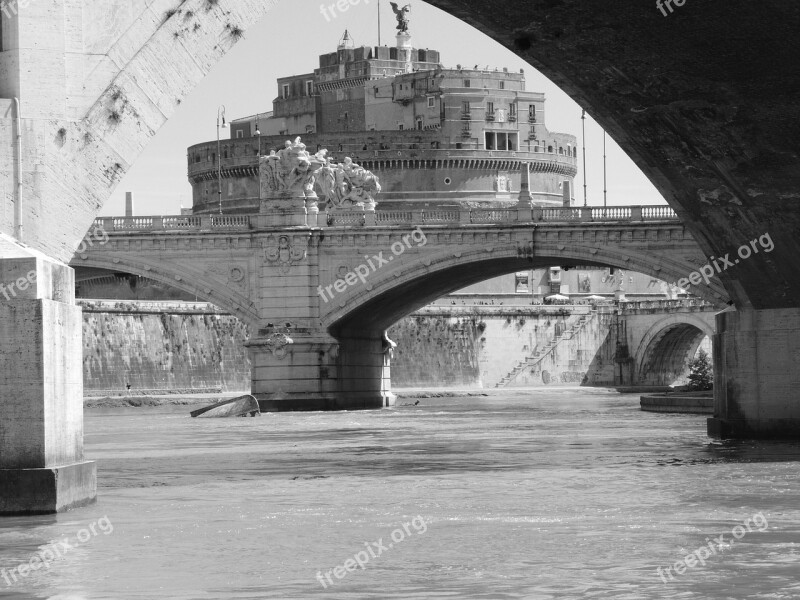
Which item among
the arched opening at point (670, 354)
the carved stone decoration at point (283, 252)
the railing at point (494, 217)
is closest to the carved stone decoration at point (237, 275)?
the carved stone decoration at point (283, 252)

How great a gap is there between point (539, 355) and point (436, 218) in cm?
4060

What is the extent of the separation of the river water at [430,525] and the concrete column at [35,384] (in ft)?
1.19

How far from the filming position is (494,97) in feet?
412

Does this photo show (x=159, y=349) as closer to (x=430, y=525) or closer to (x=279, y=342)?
(x=279, y=342)

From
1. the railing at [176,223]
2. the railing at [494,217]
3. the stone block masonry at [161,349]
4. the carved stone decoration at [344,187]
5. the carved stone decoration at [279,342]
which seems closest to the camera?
the carved stone decoration at [279,342]

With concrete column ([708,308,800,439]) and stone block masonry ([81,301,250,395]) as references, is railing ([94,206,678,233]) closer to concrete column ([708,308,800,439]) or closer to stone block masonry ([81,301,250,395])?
stone block masonry ([81,301,250,395])

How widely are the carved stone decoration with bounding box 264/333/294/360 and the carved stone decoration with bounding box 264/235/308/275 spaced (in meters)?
2.46

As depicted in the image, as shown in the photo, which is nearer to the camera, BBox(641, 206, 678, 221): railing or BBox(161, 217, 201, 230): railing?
BBox(641, 206, 678, 221): railing

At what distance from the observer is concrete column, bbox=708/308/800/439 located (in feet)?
96.7

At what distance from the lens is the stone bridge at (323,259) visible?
59406 millimetres

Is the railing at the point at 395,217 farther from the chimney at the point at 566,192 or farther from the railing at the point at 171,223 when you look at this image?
the chimney at the point at 566,192

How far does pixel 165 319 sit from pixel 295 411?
28.6 meters

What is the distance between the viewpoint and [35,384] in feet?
55.3

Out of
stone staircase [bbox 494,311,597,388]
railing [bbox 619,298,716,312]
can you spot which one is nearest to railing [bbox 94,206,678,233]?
railing [bbox 619,298,716,312]
